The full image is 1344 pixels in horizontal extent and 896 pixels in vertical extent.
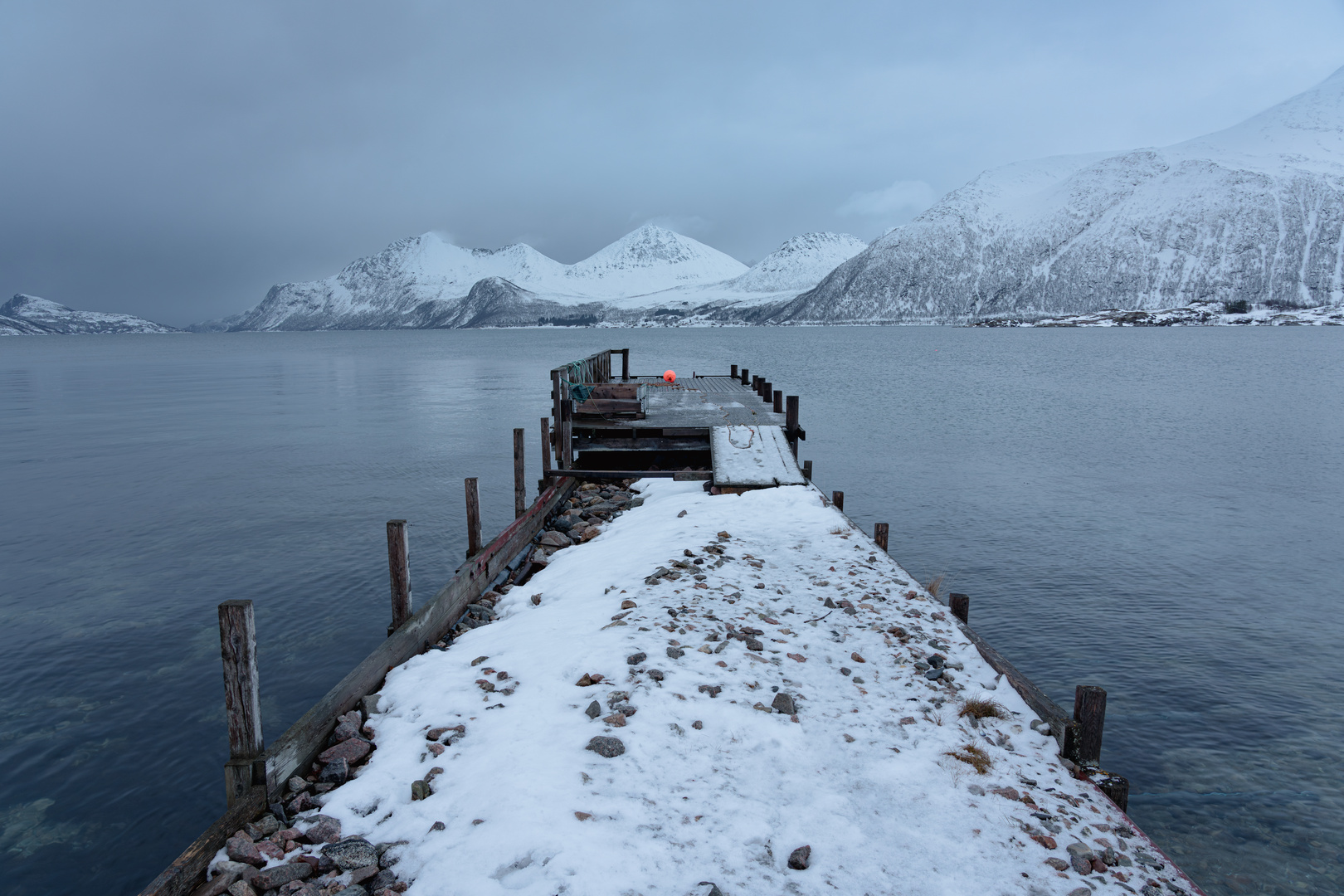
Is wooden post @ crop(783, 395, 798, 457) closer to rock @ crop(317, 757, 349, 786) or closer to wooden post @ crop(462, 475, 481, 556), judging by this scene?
wooden post @ crop(462, 475, 481, 556)

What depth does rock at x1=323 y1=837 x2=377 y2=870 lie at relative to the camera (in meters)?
5.53

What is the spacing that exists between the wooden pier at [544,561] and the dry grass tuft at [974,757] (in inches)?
28.6

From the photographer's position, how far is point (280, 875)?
549 cm

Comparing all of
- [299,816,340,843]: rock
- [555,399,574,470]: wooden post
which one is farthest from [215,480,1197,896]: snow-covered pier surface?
[555,399,574,470]: wooden post

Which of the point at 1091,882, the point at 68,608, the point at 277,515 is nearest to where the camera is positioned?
the point at 1091,882

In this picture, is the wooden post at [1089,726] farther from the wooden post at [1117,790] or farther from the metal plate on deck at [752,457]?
the metal plate on deck at [752,457]

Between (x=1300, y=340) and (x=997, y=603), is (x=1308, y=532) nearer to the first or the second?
(x=997, y=603)

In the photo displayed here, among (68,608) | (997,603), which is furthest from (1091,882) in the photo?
(68,608)

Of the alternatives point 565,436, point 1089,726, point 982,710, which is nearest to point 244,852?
point 982,710

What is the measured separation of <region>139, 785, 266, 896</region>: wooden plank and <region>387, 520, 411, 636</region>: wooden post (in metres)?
3.71

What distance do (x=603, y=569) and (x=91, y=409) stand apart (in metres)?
A: 45.4

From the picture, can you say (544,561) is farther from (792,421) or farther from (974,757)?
(974,757)

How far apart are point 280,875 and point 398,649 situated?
3.69m

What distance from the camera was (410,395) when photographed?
2071 inches
